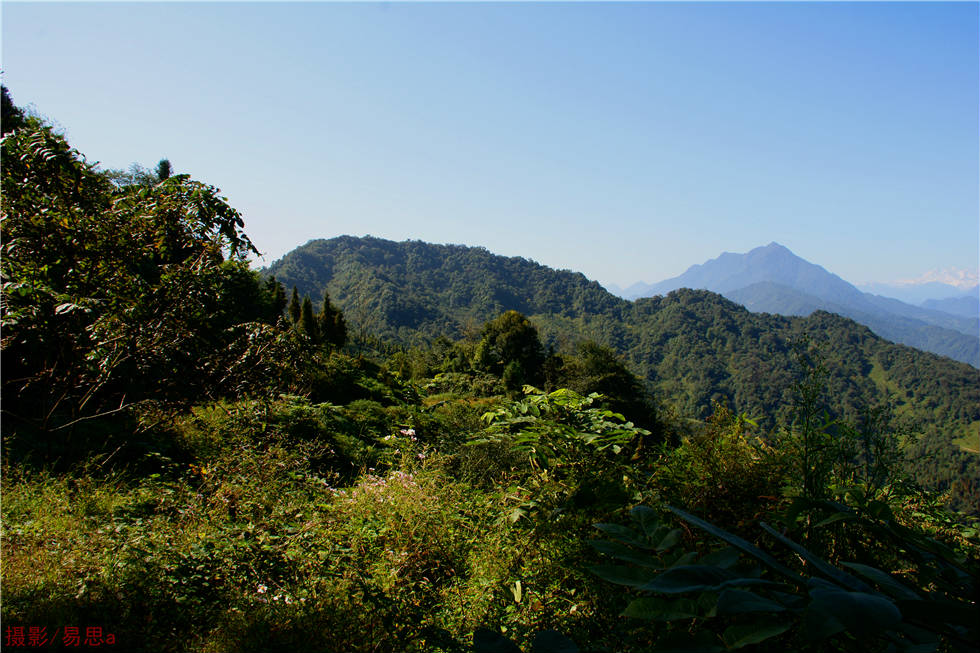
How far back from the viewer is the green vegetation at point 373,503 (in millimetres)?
588

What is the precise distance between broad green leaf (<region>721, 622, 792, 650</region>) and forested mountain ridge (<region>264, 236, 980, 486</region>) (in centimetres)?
3707

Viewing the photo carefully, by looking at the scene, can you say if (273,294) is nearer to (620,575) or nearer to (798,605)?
(620,575)

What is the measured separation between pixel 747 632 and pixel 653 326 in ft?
304

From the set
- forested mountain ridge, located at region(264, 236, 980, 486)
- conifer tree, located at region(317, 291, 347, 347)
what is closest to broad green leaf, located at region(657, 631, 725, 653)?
conifer tree, located at region(317, 291, 347, 347)

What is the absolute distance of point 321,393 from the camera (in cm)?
949

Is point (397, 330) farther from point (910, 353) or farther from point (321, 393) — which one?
point (910, 353)

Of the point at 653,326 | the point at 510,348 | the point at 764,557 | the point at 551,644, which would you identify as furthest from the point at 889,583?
the point at 653,326

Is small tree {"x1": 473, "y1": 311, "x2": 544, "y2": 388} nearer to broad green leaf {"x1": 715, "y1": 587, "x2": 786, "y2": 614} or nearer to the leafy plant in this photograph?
the leafy plant

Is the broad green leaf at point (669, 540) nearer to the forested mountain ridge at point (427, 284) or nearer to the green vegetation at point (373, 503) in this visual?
the green vegetation at point (373, 503)

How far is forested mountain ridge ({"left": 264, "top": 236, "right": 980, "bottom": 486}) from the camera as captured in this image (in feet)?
196

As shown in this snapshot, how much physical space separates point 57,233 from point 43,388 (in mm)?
1040

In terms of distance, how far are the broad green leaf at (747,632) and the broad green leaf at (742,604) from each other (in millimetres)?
28

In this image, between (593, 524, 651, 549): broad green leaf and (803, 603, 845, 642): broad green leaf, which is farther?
(593, 524, 651, 549): broad green leaf

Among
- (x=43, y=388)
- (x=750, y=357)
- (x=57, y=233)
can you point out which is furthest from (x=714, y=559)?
(x=750, y=357)
